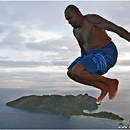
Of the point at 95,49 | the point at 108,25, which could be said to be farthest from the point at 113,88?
the point at 108,25

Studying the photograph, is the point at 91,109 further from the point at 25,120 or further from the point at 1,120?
the point at 1,120

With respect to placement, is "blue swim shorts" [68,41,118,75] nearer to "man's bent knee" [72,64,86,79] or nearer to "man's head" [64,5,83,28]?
"man's bent knee" [72,64,86,79]

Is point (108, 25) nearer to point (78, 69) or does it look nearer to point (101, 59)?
point (101, 59)

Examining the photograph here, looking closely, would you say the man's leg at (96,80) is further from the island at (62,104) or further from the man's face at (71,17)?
the island at (62,104)

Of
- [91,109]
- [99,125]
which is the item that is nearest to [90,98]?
[91,109]

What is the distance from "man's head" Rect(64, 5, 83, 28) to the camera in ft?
15.4

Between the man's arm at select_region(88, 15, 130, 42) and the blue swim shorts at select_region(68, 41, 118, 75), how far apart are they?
0.50m

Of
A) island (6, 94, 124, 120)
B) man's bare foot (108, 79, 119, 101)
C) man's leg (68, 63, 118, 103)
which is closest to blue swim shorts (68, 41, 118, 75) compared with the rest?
man's leg (68, 63, 118, 103)

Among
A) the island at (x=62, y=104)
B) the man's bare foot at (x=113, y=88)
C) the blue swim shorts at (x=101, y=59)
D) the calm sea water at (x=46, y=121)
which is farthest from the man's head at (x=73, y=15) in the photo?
the island at (x=62, y=104)

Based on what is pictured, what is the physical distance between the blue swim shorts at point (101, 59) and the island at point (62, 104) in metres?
142

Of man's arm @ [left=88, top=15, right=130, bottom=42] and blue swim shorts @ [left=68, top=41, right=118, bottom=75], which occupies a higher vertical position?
man's arm @ [left=88, top=15, right=130, bottom=42]

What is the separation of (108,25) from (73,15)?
35.3 inches

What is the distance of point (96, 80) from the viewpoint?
4.68m

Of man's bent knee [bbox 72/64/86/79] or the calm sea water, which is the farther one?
the calm sea water
